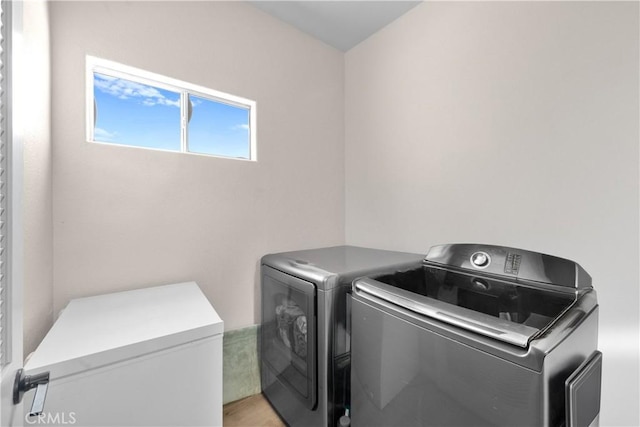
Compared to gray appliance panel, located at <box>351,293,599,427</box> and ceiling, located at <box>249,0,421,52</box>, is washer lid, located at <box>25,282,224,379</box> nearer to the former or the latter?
gray appliance panel, located at <box>351,293,599,427</box>

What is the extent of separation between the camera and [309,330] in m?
1.36

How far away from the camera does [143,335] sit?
94 centimetres

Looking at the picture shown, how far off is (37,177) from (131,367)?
86 cm

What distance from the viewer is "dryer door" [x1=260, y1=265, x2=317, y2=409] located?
1.35m

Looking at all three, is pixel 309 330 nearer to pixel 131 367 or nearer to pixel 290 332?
pixel 290 332

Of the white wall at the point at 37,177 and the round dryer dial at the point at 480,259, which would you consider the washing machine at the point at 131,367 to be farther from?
the round dryer dial at the point at 480,259

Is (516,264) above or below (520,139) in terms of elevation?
below

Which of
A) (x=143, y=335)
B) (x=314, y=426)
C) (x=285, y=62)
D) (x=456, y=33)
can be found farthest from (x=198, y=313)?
(x=456, y=33)

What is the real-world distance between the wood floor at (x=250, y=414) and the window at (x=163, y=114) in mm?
1680

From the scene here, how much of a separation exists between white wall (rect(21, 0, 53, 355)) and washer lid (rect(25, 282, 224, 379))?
0.36ft

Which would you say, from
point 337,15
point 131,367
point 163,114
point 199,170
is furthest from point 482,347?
point 337,15

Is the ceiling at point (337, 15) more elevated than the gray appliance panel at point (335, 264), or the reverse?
the ceiling at point (337, 15)

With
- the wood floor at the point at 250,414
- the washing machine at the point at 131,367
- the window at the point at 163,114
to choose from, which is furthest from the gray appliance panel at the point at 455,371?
the window at the point at 163,114

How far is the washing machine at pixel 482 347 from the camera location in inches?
26.0
